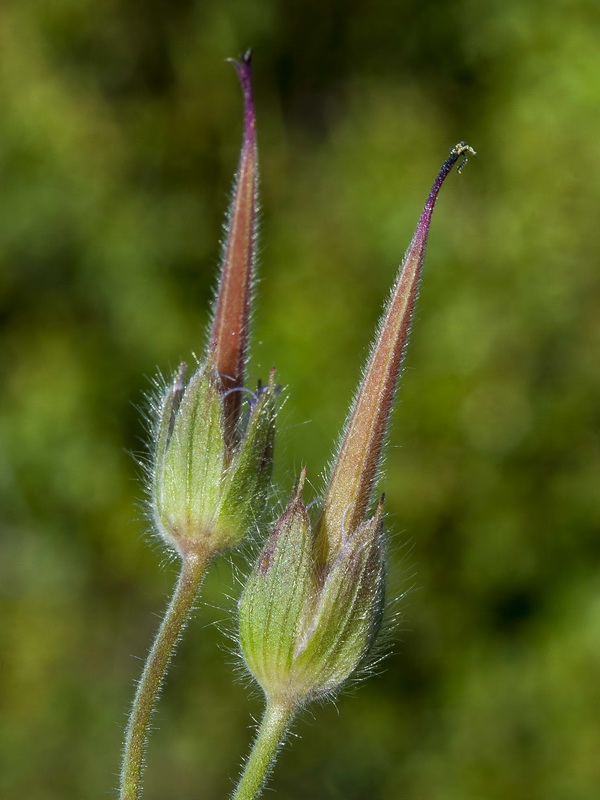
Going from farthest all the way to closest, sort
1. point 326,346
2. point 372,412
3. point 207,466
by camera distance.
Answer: point 326,346, point 207,466, point 372,412

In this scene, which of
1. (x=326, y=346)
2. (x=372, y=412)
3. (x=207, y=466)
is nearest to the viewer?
(x=372, y=412)

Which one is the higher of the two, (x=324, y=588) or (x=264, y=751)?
(x=324, y=588)

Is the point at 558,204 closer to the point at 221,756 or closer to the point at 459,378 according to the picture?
the point at 459,378

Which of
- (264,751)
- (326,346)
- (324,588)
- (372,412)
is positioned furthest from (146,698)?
(326,346)

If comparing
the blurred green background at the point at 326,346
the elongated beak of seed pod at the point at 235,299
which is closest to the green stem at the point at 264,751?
the elongated beak of seed pod at the point at 235,299

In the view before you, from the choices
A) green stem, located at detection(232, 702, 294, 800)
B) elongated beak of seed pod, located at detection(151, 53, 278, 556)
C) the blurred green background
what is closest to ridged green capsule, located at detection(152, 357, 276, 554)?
elongated beak of seed pod, located at detection(151, 53, 278, 556)

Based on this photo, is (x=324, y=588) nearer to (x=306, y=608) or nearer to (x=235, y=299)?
(x=306, y=608)

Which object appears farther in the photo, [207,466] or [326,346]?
[326,346]

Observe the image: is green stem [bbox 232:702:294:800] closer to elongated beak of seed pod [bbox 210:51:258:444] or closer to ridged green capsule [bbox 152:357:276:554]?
ridged green capsule [bbox 152:357:276:554]
